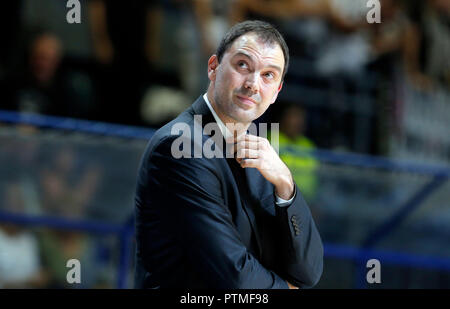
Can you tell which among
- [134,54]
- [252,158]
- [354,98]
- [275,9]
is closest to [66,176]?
[134,54]

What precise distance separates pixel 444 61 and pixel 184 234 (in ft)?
19.5

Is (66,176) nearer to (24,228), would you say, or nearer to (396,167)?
(24,228)

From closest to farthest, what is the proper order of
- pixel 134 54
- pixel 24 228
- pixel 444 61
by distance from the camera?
1. pixel 24 228
2. pixel 134 54
3. pixel 444 61

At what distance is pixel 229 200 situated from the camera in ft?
5.09

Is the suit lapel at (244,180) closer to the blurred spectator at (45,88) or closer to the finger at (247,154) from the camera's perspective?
the finger at (247,154)

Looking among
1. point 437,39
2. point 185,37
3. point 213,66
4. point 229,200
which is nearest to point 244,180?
point 229,200

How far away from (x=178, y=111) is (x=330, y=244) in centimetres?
170

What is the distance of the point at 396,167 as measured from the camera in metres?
3.93

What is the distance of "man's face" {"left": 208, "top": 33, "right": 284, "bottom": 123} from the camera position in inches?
60.3

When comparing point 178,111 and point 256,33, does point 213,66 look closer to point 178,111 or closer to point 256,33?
point 256,33

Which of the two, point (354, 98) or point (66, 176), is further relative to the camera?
point (354, 98)

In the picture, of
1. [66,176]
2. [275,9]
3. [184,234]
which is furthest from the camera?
[275,9]

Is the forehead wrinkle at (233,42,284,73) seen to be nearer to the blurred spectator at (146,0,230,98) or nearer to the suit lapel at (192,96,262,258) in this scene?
the suit lapel at (192,96,262,258)

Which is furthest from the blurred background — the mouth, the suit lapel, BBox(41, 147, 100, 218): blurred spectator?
the mouth
